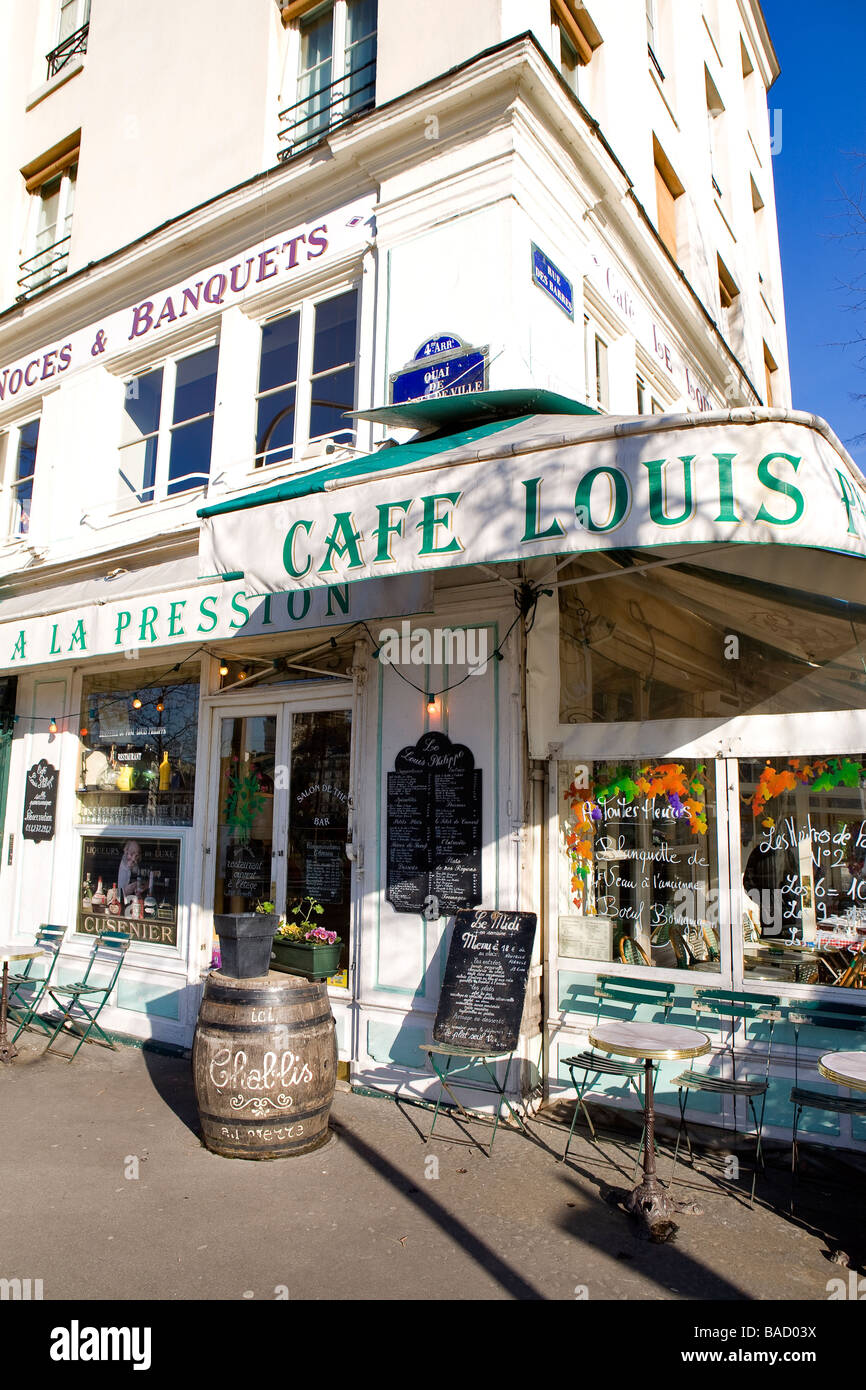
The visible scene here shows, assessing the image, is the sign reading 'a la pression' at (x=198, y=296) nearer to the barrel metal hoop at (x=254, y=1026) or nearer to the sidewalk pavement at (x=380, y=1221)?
the barrel metal hoop at (x=254, y=1026)

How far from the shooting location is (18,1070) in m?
6.38

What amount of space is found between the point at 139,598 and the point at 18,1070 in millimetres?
3622

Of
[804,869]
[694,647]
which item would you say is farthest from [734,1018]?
[694,647]

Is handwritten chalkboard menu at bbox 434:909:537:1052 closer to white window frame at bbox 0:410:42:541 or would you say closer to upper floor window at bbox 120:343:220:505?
upper floor window at bbox 120:343:220:505

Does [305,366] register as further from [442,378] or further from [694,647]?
[694,647]

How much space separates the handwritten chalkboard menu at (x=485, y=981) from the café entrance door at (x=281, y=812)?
3.81 feet

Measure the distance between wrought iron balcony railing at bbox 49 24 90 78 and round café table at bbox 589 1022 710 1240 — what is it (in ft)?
40.6

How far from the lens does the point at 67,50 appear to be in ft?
35.7

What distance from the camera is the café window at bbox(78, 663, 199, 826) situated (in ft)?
25.1

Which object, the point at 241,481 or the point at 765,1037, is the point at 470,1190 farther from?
the point at 241,481

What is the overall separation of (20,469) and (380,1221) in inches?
357

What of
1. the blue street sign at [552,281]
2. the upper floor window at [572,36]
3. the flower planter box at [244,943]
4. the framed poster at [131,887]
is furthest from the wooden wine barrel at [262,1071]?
the upper floor window at [572,36]

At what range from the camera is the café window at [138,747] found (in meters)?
7.64

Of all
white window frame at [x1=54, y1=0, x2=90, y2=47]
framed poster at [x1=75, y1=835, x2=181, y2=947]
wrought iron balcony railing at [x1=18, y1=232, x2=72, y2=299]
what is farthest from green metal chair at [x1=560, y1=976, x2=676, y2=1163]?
white window frame at [x1=54, y1=0, x2=90, y2=47]
